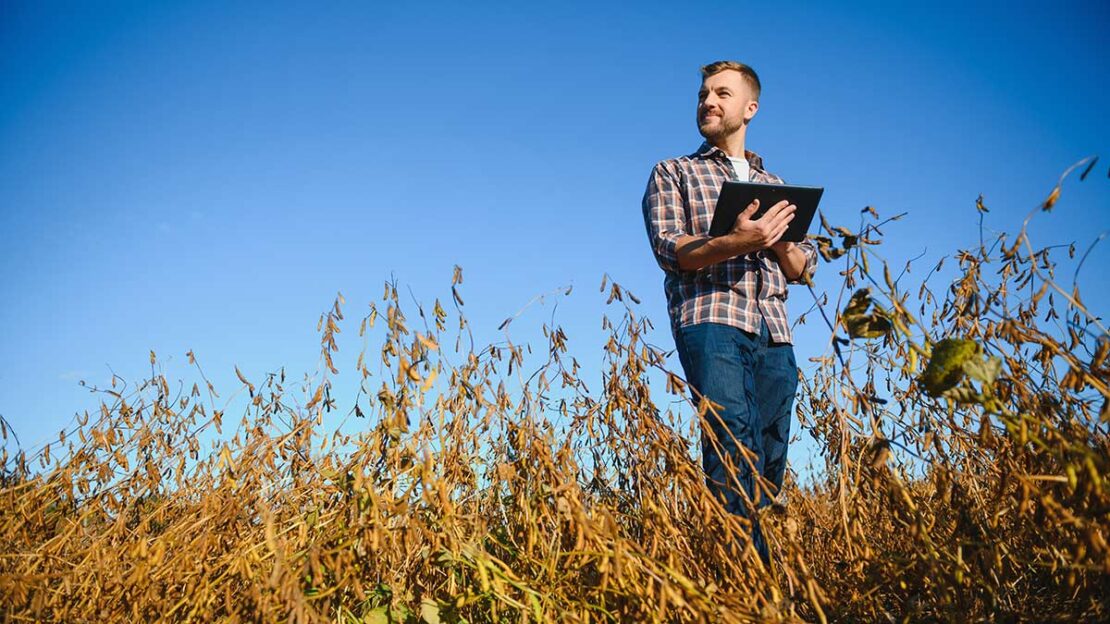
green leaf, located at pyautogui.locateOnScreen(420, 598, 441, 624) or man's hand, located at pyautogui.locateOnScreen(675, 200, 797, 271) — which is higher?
man's hand, located at pyautogui.locateOnScreen(675, 200, 797, 271)

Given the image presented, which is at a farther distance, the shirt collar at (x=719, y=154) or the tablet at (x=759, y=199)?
the shirt collar at (x=719, y=154)

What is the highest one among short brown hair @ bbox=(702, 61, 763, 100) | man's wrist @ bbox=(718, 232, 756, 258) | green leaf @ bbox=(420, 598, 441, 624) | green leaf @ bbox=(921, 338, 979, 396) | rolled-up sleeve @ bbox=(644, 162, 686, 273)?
short brown hair @ bbox=(702, 61, 763, 100)

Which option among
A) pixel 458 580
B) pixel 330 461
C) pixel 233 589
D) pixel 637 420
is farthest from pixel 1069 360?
pixel 233 589

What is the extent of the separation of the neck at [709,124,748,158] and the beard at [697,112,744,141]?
0.05 feet

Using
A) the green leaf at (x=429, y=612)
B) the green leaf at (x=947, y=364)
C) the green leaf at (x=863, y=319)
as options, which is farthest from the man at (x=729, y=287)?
the green leaf at (x=429, y=612)

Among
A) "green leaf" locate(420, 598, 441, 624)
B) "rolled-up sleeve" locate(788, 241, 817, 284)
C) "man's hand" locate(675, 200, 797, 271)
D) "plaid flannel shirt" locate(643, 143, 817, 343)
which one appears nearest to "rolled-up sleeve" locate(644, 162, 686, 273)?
"plaid flannel shirt" locate(643, 143, 817, 343)

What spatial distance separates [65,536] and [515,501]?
1.09 meters

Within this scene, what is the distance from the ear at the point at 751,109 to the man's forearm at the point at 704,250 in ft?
2.34

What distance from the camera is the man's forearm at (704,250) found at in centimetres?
196

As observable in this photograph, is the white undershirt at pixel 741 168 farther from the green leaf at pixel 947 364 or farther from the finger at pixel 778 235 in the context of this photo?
the green leaf at pixel 947 364

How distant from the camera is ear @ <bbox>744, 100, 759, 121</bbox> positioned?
8.44ft

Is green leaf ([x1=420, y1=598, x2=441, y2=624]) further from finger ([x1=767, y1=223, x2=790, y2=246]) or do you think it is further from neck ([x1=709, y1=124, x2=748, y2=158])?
neck ([x1=709, y1=124, x2=748, y2=158])

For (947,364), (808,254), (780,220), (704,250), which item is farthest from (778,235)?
(947,364)

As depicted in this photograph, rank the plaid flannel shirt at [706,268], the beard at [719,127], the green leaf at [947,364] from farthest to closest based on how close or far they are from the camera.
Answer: the beard at [719,127] < the plaid flannel shirt at [706,268] < the green leaf at [947,364]
